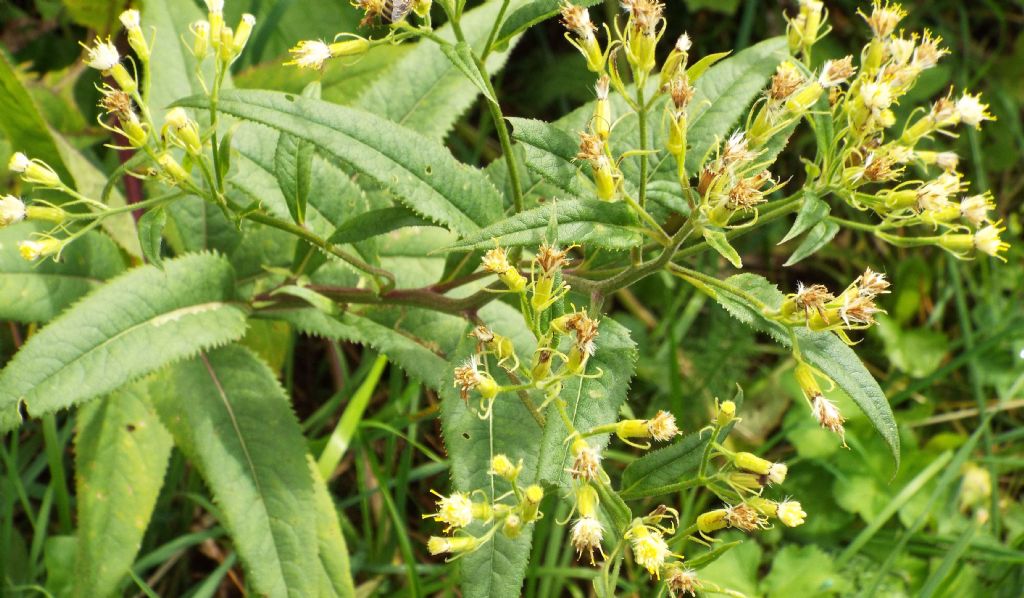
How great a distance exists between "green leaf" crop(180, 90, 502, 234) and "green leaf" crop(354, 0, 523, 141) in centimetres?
58

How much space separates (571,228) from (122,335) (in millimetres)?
1007

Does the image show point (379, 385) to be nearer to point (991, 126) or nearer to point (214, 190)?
point (214, 190)

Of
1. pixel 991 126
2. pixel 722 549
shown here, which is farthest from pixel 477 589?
pixel 991 126

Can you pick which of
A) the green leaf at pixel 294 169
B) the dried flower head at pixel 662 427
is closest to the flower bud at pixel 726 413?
the dried flower head at pixel 662 427

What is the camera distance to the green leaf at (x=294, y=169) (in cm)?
215

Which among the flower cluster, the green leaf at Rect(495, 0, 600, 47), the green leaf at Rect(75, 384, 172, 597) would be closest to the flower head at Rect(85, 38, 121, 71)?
the flower cluster

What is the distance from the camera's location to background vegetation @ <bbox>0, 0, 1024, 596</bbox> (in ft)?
9.62

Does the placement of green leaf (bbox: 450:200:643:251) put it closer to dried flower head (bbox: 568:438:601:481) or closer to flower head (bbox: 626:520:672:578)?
dried flower head (bbox: 568:438:601:481)

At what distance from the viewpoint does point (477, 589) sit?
196 cm

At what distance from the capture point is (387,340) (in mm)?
2357

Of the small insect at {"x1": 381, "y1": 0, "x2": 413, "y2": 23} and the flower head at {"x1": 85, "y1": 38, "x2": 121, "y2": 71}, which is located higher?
the small insect at {"x1": 381, "y1": 0, "x2": 413, "y2": 23}

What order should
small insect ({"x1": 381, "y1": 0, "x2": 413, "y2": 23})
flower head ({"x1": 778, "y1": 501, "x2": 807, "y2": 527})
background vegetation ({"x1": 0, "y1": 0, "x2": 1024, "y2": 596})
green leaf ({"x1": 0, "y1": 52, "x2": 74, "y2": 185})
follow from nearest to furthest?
1. flower head ({"x1": 778, "y1": 501, "x2": 807, "y2": 527})
2. small insect ({"x1": 381, "y1": 0, "x2": 413, "y2": 23})
3. green leaf ({"x1": 0, "y1": 52, "x2": 74, "y2": 185})
4. background vegetation ({"x1": 0, "y1": 0, "x2": 1024, "y2": 596})

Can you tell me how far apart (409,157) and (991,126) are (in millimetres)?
2999

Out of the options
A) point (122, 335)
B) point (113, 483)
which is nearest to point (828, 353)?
point (122, 335)
